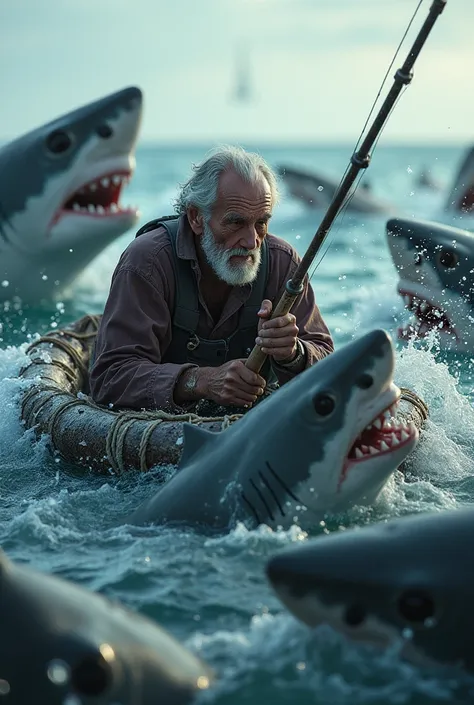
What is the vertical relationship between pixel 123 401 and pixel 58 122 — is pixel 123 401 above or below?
below

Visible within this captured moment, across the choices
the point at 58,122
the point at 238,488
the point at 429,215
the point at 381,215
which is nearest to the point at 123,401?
the point at 238,488

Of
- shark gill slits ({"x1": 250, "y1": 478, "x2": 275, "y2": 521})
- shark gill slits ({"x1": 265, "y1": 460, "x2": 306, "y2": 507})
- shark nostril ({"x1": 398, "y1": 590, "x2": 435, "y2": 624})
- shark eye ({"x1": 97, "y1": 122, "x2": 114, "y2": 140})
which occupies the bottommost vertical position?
shark gill slits ({"x1": 250, "y1": 478, "x2": 275, "y2": 521})

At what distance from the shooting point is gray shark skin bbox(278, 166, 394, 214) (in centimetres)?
2212

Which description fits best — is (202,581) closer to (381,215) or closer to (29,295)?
(29,295)

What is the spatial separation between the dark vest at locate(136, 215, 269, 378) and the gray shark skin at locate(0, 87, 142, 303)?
3658 millimetres

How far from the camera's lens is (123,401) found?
18.1 feet

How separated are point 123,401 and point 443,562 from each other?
102 inches

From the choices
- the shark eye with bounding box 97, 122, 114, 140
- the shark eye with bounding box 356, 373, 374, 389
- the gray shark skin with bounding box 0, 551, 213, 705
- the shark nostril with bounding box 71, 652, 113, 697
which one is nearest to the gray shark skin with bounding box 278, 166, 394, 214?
the shark eye with bounding box 97, 122, 114, 140

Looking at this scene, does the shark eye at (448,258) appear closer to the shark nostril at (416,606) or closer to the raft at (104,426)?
the raft at (104,426)

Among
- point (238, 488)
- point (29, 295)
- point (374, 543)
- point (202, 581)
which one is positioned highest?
point (374, 543)

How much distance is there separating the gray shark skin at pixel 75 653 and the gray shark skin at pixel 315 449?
3.61 ft

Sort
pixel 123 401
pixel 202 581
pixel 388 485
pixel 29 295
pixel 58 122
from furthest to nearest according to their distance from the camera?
pixel 29 295 < pixel 58 122 < pixel 123 401 < pixel 388 485 < pixel 202 581

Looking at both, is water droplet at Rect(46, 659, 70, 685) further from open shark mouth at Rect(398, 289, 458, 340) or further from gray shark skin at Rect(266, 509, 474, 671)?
open shark mouth at Rect(398, 289, 458, 340)

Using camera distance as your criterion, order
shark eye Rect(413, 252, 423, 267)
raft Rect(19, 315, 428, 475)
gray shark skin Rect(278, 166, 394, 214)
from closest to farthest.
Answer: raft Rect(19, 315, 428, 475) → shark eye Rect(413, 252, 423, 267) → gray shark skin Rect(278, 166, 394, 214)
